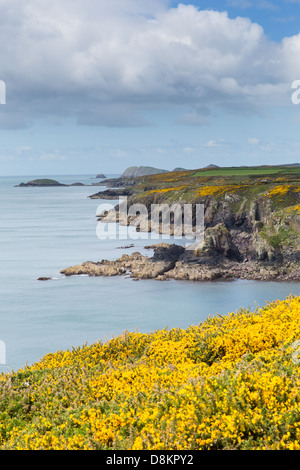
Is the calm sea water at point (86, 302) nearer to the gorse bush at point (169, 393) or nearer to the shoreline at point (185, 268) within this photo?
the shoreline at point (185, 268)

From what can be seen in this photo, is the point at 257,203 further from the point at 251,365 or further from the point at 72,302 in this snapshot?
the point at 251,365

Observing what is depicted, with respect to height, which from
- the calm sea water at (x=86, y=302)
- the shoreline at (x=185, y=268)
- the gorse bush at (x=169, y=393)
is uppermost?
the gorse bush at (x=169, y=393)

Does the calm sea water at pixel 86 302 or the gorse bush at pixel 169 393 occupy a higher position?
the gorse bush at pixel 169 393

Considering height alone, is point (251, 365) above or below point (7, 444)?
above

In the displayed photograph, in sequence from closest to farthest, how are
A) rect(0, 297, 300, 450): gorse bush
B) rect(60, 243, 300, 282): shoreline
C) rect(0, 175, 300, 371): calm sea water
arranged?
rect(0, 297, 300, 450): gorse bush → rect(0, 175, 300, 371): calm sea water → rect(60, 243, 300, 282): shoreline

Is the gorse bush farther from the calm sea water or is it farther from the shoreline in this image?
the shoreline

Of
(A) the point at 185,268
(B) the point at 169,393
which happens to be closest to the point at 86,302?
(A) the point at 185,268

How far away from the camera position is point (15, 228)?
8925 centimetres

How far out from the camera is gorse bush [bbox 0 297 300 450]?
21.5 feet

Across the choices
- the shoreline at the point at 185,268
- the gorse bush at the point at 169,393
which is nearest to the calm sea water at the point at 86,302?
the shoreline at the point at 185,268

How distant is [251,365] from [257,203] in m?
63.5

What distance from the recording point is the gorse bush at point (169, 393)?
21.5 feet

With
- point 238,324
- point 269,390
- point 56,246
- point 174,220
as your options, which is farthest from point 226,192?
point 269,390

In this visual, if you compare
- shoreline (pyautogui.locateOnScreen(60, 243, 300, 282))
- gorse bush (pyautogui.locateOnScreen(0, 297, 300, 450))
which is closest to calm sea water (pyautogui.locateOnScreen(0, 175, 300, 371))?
shoreline (pyautogui.locateOnScreen(60, 243, 300, 282))
